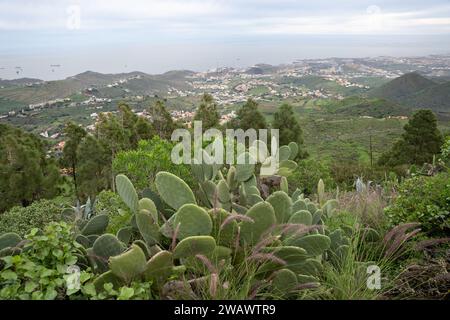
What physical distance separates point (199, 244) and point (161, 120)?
15.9 meters

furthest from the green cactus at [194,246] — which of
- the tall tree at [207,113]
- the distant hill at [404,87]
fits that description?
the distant hill at [404,87]

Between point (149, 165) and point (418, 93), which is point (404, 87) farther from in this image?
point (149, 165)

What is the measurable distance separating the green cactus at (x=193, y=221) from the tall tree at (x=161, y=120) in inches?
604

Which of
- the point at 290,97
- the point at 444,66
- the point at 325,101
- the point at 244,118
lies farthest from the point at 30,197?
the point at 444,66

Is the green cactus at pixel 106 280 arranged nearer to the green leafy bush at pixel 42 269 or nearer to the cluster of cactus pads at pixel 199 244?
the cluster of cactus pads at pixel 199 244

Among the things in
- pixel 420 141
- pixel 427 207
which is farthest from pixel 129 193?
pixel 420 141

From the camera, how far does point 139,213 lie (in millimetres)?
2018

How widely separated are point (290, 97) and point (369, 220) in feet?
252

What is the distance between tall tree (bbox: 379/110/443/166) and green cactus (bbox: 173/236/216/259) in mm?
17872

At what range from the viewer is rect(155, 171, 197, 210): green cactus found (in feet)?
7.43

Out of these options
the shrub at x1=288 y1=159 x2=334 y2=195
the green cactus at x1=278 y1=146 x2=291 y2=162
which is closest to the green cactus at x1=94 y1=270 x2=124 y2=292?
the green cactus at x1=278 y1=146 x2=291 y2=162

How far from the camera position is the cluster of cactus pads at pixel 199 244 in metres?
1.72

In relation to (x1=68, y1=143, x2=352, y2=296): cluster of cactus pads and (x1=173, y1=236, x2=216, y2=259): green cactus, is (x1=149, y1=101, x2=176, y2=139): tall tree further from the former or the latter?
(x1=173, y1=236, x2=216, y2=259): green cactus
